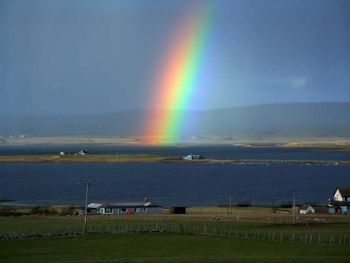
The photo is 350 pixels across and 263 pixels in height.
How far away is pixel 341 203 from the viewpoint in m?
60.0

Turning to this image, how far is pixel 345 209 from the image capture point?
58.7 metres

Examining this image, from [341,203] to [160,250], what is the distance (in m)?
39.5

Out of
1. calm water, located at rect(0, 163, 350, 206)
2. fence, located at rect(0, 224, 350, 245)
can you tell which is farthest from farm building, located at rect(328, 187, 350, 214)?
fence, located at rect(0, 224, 350, 245)

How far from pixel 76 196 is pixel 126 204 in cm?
1684

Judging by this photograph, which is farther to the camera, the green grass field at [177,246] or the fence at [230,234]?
the fence at [230,234]

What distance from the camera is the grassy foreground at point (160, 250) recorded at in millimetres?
21172

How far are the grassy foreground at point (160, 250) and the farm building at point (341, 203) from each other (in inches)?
1202

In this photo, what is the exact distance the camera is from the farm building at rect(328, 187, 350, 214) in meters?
57.5

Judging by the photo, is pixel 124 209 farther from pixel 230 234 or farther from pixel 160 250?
pixel 160 250

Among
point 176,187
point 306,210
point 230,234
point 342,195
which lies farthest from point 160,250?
point 176,187

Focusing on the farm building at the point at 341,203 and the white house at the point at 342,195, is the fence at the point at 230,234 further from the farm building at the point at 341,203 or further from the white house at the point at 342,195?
the white house at the point at 342,195

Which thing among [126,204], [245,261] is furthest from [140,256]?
[126,204]

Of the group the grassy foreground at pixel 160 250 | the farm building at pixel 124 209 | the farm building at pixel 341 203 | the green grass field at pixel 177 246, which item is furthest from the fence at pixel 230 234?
the farm building at pixel 341 203

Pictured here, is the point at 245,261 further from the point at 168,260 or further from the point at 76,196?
the point at 76,196
